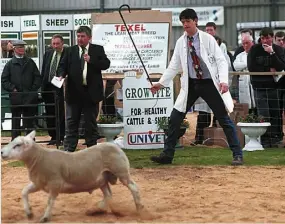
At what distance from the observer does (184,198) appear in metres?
7.62

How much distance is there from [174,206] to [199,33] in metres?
3.44

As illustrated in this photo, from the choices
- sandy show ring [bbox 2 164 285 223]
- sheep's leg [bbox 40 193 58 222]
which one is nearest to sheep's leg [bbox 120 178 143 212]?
sandy show ring [bbox 2 164 285 223]

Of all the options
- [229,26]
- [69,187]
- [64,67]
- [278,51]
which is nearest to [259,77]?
[278,51]

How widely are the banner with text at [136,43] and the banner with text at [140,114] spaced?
90cm

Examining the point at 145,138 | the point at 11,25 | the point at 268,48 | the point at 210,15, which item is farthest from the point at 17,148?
the point at 210,15

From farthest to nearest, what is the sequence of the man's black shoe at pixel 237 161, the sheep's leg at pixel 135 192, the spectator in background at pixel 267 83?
the spectator in background at pixel 267 83, the man's black shoe at pixel 237 161, the sheep's leg at pixel 135 192

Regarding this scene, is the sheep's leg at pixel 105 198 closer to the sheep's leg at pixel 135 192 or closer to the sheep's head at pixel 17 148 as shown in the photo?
the sheep's leg at pixel 135 192

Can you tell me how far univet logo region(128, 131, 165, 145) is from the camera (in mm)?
12281

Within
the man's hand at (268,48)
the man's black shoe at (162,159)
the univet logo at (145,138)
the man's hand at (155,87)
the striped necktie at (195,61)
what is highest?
the man's hand at (268,48)

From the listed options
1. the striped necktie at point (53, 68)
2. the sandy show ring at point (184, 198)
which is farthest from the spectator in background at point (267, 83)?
the striped necktie at point (53, 68)

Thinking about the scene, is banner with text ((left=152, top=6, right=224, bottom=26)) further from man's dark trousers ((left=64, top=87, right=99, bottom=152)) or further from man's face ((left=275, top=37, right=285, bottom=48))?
man's dark trousers ((left=64, top=87, right=99, bottom=152))

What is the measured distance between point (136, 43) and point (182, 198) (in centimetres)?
606

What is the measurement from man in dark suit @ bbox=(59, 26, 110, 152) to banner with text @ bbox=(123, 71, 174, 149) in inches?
51.3

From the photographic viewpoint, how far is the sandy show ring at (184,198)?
21.7ft
